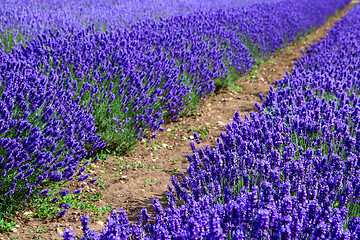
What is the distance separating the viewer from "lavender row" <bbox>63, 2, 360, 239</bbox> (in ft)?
5.46

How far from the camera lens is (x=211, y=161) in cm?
260

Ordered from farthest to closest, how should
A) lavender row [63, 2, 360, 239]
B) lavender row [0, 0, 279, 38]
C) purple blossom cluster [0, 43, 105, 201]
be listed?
lavender row [0, 0, 279, 38] < purple blossom cluster [0, 43, 105, 201] < lavender row [63, 2, 360, 239]

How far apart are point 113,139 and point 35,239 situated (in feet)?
4.61

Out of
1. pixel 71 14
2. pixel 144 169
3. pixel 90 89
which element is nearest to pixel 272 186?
pixel 144 169

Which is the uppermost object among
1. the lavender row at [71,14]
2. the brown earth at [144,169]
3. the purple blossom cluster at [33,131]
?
the lavender row at [71,14]

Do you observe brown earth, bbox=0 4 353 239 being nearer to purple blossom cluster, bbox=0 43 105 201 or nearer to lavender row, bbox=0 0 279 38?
purple blossom cluster, bbox=0 43 105 201

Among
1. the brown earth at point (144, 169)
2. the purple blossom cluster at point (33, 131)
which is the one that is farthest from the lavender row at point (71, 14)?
the brown earth at point (144, 169)

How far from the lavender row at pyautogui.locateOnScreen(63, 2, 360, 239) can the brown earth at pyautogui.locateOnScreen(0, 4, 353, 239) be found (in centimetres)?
48

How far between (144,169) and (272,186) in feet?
5.54

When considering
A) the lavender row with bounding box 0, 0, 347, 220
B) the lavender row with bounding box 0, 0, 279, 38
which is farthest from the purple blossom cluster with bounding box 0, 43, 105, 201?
the lavender row with bounding box 0, 0, 279, 38

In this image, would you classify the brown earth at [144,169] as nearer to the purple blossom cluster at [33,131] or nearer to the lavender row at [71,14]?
the purple blossom cluster at [33,131]

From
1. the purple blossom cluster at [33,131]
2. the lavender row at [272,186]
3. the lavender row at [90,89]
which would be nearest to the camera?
the lavender row at [272,186]

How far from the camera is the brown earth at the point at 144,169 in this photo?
8.86 feet

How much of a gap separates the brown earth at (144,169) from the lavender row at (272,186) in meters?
0.48
